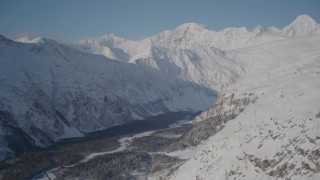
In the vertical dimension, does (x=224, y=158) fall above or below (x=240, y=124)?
below

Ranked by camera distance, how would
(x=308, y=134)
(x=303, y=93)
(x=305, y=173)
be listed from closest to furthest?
(x=305, y=173), (x=308, y=134), (x=303, y=93)

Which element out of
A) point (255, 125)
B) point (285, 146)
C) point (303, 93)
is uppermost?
point (303, 93)

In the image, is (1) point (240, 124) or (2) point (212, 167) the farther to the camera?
(1) point (240, 124)

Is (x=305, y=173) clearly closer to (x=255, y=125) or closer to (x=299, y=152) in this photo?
(x=299, y=152)

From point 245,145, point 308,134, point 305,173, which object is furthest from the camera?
point 245,145

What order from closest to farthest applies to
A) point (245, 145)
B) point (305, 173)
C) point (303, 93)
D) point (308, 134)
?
1. point (305, 173)
2. point (308, 134)
3. point (245, 145)
4. point (303, 93)

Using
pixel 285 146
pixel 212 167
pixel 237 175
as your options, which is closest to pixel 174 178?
pixel 212 167

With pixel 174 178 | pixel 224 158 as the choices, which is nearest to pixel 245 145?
pixel 224 158

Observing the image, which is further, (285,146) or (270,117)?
(270,117)

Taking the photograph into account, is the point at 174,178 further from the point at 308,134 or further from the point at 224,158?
the point at 308,134
